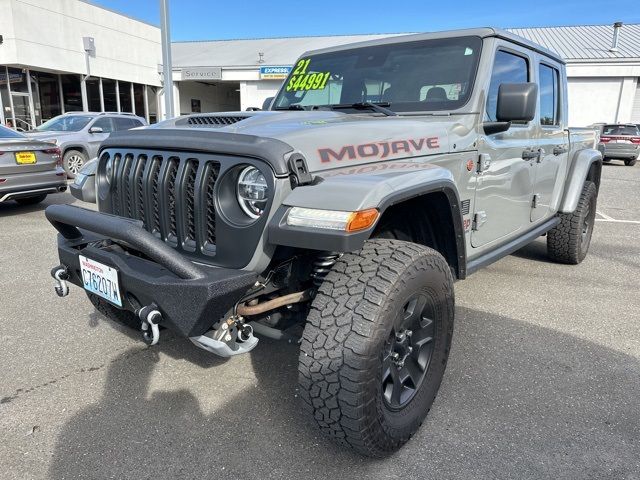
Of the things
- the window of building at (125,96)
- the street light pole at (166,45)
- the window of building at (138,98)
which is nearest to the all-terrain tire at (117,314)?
the street light pole at (166,45)

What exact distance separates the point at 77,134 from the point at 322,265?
10.5 metres

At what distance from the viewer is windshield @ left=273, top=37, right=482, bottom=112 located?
3078 millimetres

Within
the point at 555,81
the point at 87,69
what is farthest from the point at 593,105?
the point at 87,69

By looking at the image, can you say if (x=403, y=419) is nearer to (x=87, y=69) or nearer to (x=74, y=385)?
(x=74, y=385)

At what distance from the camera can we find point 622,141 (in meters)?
17.7

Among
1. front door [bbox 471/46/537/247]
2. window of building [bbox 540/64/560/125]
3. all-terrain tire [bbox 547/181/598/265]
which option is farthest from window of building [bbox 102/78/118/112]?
front door [bbox 471/46/537/247]

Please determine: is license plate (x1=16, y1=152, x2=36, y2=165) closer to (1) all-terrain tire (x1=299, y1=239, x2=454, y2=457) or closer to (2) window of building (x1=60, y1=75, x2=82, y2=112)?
(1) all-terrain tire (x1=299, y1=239, x2=454, y2=457)

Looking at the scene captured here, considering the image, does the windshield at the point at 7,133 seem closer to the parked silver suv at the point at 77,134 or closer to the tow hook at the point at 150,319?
the parked silver suv at the point at 77,134

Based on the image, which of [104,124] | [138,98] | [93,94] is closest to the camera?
[104,124]

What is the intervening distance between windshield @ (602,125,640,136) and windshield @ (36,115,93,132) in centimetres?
1759

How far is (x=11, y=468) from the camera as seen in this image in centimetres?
209

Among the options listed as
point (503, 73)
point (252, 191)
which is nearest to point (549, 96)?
point (503, 73)

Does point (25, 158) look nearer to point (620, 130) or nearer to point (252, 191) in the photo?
point (252, 191)

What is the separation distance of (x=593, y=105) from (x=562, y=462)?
2499 centimetres
